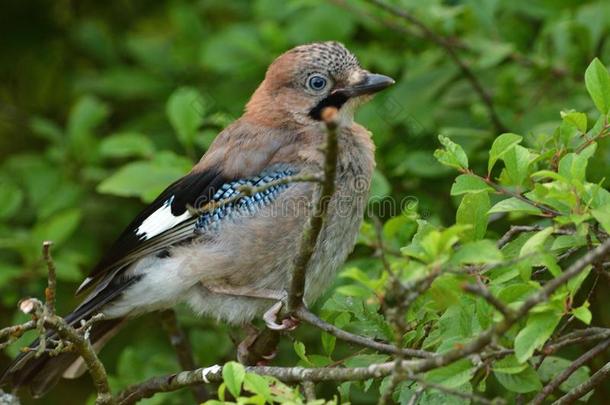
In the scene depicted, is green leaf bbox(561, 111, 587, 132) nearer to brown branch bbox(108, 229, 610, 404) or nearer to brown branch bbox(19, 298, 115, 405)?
brown branch bbox(108, 229, 610, 404)

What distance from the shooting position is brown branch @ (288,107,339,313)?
2479 mm

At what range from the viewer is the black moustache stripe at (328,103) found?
439 centimetres

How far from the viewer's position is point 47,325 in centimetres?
294

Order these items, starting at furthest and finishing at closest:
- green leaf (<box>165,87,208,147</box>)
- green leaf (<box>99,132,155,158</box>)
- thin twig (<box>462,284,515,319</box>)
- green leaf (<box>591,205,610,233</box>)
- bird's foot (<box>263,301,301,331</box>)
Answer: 1. green leaf (<box>99,132,155,158</box>)
2. green leaf (<box>165,87,208,147</box>)
3. bird's foot (<box>263,301,301,331</box>)
4. green leaf (<box>591,205,610,233</box>)
5. thin twig (<box>462,284,515,319</box>)

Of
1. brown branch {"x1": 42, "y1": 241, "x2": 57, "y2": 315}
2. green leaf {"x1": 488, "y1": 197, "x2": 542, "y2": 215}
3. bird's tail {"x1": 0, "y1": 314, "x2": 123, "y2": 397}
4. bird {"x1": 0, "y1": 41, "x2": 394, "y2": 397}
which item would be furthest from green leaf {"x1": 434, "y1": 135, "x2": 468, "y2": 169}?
bird's tail {"x1": 0, "y1": 314, "x2": 123, "y2": 397}

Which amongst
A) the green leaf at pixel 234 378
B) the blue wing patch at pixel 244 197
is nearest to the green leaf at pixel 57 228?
the blue wing patch at pixel 244 197

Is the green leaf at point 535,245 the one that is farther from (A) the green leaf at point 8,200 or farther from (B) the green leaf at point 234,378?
(A) the green leaf at point 8,200

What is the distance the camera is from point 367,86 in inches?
171

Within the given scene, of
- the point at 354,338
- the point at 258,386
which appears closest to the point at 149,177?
the point at 354,338

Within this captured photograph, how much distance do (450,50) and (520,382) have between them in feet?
7.48

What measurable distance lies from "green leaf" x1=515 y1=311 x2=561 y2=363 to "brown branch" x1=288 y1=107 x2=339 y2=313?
0.59 metres

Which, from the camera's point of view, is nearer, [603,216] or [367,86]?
[603,216]

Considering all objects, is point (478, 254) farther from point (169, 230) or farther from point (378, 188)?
point (169, 230)

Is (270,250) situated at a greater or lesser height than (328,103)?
lesser
